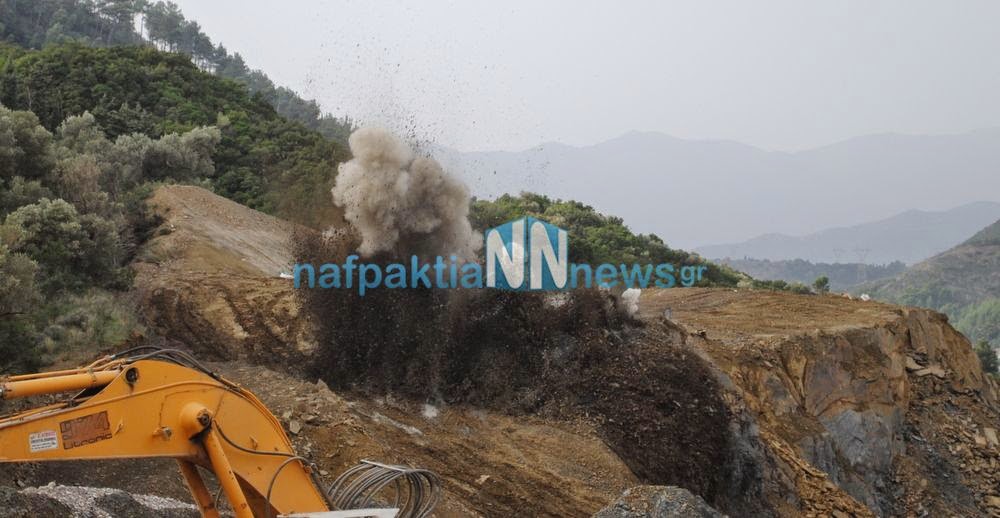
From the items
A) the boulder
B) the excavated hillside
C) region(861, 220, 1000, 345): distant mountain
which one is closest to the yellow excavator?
the boulder

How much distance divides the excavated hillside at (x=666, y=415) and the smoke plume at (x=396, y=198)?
6.61ft

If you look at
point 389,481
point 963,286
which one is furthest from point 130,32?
point 963,286

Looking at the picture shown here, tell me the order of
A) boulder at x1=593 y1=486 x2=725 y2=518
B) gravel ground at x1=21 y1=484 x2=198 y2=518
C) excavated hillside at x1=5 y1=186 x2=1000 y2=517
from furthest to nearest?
excavated hillside at x1=5 y1=186 x2=1000 y2=517
boulder at x1=593 y1=486 x2=725 y2=518
gravel ground at x1=21 y1=484 x2=198 y2=518

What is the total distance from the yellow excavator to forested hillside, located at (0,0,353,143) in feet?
134

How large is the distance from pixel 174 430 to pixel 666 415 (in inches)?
414

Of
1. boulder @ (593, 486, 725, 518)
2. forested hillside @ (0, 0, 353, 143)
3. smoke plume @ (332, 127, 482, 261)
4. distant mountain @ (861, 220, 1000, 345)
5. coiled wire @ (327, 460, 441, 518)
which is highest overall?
forested hillside @ (0, 0, 353, 143)

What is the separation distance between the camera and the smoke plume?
15297mm

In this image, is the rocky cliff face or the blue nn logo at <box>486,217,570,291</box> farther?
the rocky cliff face

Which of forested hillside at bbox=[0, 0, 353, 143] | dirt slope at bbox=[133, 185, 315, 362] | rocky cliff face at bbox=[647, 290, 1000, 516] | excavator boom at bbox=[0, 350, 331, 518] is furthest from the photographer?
forested hillside at bbox=[0, 0, 353, 143]

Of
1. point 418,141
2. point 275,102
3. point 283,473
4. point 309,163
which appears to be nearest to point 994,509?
point 418,141

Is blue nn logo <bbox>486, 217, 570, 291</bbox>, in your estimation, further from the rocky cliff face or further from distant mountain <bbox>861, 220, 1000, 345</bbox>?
distant mountain <bbox>861, 220, 1000, 345</bbox>

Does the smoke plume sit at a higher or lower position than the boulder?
higher

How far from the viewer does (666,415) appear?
49.7 ft

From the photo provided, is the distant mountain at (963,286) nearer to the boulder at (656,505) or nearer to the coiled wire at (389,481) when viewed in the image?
the boulder at (656,505)
